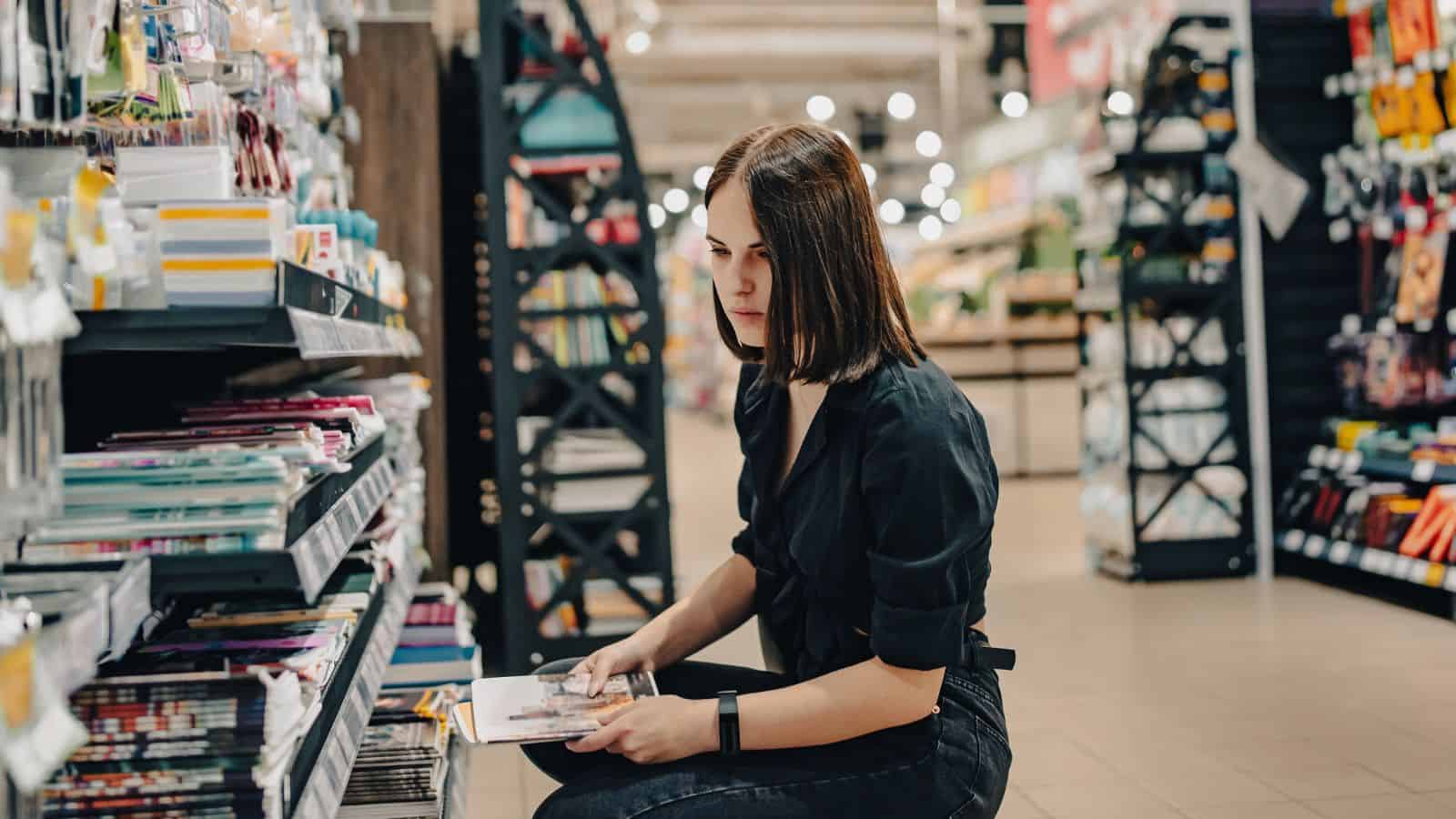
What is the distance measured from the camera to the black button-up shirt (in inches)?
69.7

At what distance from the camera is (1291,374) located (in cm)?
627

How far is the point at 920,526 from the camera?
1771 mm

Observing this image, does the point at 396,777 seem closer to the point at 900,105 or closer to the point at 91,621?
the point at 91,621

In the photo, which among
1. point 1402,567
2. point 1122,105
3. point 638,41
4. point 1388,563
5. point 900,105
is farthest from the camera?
point 900,105

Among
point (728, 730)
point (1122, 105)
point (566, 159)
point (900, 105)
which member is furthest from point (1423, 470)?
point (900, 105)

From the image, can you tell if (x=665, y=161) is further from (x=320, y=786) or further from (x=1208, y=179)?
(x=320, y=786)

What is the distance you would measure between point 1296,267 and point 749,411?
487cm

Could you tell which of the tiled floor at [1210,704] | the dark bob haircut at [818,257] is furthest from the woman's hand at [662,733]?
the tiled floor at [1210,704]

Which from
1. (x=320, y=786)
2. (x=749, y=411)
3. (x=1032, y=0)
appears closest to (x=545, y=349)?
(x=749, y=411)

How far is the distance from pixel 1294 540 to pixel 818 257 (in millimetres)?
4861

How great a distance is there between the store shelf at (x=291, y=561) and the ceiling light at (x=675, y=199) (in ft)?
72.1

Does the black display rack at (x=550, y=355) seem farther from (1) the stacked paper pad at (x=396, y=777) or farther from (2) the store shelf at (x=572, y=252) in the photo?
(1) the stacked paper pad at (x=396, y=777)

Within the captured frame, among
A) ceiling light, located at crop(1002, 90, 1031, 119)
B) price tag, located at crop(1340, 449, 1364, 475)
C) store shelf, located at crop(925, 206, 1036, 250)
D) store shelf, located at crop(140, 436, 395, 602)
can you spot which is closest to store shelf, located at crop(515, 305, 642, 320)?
store shelf, located at crop(140, 436, 395, 602)

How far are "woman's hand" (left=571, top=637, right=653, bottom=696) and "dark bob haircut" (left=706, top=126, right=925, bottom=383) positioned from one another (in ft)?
1.80
